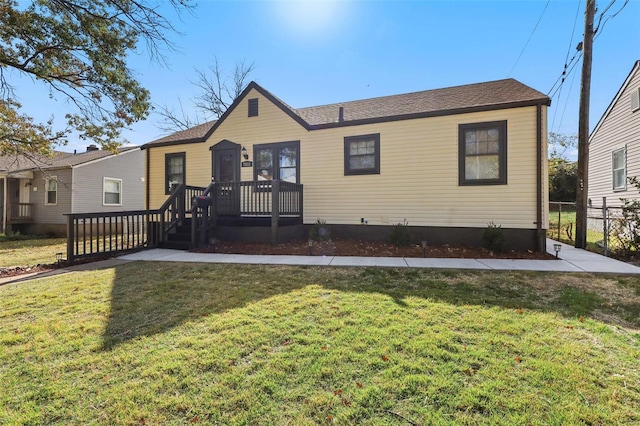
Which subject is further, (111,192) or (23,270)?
(111,192)

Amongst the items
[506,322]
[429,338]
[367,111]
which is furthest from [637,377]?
[367,111]

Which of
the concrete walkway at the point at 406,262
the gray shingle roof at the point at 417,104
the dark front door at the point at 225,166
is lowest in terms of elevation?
the concrete walkway at the point at 406,262

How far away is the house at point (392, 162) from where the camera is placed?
7840 mm

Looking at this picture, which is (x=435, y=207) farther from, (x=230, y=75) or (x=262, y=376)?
(x=230, y=75)

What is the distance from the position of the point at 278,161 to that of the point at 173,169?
4842 millimetres

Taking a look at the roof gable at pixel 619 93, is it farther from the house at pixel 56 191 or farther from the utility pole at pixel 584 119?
the house at pixel 56 191

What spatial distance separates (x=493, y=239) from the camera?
7.60 m

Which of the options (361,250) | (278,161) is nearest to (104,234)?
(278,161)

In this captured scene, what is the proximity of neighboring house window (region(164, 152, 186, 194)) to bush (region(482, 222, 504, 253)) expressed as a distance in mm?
11083

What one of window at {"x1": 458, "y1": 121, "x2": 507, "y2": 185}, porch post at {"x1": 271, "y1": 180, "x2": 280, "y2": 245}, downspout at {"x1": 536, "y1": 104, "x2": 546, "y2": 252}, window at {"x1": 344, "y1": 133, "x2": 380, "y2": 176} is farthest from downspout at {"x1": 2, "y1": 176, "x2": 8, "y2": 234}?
downspout at {"x1": 536, "y1": 104, "x2": 546, "y2": 252}

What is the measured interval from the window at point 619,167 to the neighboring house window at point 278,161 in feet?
42.4

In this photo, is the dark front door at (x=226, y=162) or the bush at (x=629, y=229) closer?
the bush at (x=629, y=229)

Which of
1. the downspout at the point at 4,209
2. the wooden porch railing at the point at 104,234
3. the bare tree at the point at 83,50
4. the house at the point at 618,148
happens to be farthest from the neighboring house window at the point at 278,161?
the downspout at the point at 4,209

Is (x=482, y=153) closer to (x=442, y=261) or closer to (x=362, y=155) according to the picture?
(x=362, y=155)
